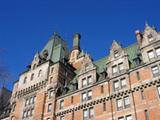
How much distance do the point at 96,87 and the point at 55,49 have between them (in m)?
19.5

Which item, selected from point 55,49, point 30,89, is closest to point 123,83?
point 30,89

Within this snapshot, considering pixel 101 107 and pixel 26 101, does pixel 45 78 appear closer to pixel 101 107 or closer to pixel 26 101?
pixel 26 101

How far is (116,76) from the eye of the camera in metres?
40.2

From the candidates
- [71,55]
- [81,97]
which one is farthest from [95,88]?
[71,55]

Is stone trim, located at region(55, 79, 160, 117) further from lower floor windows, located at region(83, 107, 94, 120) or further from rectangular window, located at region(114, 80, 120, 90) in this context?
rectangular window, located at region(114, 80, 120, 90)

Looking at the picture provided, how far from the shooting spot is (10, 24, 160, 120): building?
119 feet

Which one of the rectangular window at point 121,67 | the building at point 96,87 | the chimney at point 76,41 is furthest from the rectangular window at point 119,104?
the chimney at point 76,41

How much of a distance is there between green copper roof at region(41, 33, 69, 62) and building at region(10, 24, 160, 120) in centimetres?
29

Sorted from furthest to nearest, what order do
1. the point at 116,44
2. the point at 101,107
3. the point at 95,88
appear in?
the point at 116,44 → the point at 95,88 → the point at 101,107

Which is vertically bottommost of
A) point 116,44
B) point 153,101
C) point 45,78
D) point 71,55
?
point 153,101

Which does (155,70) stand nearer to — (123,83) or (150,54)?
(150,54)

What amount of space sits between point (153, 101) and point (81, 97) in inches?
493

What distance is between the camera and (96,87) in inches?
1647

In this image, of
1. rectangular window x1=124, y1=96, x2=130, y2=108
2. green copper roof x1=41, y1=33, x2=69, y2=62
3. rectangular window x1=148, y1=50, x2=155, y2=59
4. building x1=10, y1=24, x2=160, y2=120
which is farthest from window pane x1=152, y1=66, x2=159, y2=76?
green copper roof x1=41, y1=33, x2=69, y2=62
